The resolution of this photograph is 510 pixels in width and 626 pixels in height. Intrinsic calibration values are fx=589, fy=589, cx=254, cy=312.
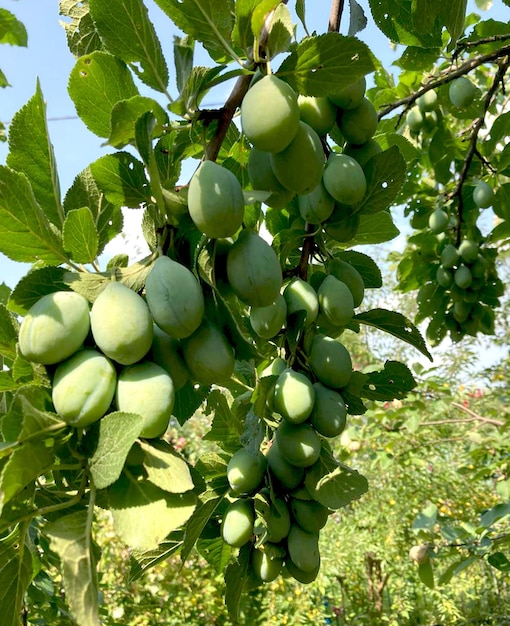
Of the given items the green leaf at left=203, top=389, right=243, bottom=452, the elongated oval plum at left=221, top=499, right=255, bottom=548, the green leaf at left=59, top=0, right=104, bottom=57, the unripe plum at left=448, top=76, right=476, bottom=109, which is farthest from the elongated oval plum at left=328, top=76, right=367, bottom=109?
the unripe plum at left=448, top=76, right=476, bottom=109

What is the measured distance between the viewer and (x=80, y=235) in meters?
0.63

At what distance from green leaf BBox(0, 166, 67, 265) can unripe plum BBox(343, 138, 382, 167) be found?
0.47 meters

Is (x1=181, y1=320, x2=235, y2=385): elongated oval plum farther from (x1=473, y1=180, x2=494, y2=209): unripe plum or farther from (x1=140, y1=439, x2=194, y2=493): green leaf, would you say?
(x1=473, y1=180, x2=494, y2=209): unripe plum

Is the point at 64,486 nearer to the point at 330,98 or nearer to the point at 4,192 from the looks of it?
the point at 4,192

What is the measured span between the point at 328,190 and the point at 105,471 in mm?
489

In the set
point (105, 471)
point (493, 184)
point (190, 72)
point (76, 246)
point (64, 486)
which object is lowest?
point (493, 184)

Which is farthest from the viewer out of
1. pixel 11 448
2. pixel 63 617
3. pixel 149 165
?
pixel 63 617

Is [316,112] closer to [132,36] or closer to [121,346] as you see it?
[132,36]

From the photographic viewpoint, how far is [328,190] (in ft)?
2.67

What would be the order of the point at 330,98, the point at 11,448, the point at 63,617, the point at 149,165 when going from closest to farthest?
the point at 11,448 → the point at 149,165 → the point at 330,98 → the point at 63,617

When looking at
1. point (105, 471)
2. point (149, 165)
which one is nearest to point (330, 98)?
point (149, 165)

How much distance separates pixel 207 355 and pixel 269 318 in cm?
23

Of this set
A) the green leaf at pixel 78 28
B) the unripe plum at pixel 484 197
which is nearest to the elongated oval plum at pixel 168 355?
the green leaf at pixel 78 28

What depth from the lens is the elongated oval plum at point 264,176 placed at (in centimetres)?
73
